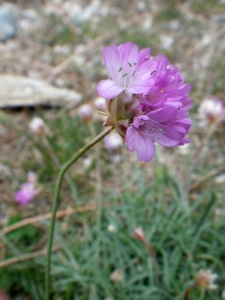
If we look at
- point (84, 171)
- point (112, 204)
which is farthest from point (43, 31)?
point (112, 204)

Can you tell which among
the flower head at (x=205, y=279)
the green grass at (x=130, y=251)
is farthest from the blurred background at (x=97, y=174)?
the flower head at (x=205, y=279)

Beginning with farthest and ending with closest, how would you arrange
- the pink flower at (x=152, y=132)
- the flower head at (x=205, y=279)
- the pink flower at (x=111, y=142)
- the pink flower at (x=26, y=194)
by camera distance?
the pink flower at (x=111, y=142)
the pink flower at (x=26, y=194)
the flower head at (x=205, y=279)
the pink flower at (x=152, y=132)

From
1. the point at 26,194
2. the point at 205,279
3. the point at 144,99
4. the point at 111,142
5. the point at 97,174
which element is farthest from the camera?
the point at 111,142

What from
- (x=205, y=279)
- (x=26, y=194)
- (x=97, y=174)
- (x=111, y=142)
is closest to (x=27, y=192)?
(x=26, y=194)

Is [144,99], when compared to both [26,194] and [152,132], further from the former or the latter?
[26,194]

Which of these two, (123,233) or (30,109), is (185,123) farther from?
(30,109)

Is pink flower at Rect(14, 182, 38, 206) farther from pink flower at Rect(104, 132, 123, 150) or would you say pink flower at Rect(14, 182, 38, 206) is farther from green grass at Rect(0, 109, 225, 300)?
pink flower at Rect(104, 132, 123, 150)

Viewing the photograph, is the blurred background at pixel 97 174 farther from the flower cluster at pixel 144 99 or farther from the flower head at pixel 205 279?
the flower cluster at pixel 144 99
